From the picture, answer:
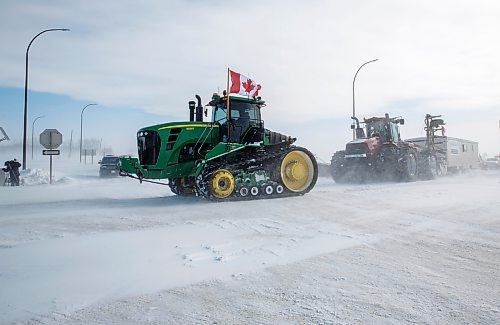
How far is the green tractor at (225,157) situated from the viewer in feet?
29.3

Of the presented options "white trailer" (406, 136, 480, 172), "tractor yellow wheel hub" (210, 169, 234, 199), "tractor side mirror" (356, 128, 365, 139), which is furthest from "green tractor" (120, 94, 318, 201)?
"white trailer" (406, 136, 480, 172)

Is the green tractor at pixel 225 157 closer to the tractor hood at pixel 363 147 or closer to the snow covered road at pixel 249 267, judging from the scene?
the snow covered road at pixel 249 267

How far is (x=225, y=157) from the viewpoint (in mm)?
9219

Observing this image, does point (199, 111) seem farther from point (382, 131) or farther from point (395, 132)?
point (395, 132)

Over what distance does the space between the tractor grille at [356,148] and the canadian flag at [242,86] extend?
7927mm

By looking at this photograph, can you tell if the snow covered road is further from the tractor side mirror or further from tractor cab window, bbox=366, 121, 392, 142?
the tractor side mirror

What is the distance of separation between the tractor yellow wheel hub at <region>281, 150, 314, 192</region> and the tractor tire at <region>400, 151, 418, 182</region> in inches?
306

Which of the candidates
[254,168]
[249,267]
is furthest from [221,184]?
[249,267]

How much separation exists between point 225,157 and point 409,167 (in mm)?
11495

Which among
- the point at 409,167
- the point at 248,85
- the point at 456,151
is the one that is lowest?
the point at 409,167

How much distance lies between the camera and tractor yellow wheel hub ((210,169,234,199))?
28.5 ft

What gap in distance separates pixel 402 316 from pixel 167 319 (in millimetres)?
1768

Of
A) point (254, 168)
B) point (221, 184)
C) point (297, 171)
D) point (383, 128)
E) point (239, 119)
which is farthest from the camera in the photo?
point (383, 128)

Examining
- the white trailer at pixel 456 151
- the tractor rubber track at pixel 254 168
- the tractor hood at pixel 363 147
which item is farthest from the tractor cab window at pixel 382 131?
the tractor rubber track at pixel 254 168
